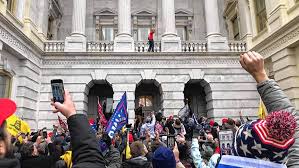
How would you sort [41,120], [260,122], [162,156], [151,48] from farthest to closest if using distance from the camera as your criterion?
1. [151,48]
2. [41,120]
3. [162,156]
4. [260,122]

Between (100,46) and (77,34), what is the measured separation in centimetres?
192

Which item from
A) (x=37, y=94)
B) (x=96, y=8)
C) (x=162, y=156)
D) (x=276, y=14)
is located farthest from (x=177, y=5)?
(x=162, y=156)

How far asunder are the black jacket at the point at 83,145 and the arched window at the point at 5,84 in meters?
16.0

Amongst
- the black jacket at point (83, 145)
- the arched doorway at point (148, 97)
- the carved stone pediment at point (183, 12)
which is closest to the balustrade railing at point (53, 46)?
the arched doorway at point (148, 97)

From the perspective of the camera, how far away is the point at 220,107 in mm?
20109

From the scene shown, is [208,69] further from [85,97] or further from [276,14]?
[85,97]

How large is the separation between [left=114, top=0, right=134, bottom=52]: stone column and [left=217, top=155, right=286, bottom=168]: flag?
62.5 feet

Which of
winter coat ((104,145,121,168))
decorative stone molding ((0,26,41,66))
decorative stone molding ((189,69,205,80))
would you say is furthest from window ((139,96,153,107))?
winter coat ((104,145,121,168))

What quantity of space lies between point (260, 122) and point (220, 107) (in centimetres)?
1880

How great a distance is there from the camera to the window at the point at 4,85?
16.1 metres

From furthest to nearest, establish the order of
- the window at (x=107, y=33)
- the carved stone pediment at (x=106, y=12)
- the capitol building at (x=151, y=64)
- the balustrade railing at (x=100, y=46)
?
the carved stone pediment at (x=106, y=12), the window at (x=107, y=33), the balustrade railing at (x=100, y=46), the capitol building at (x=151, y=64)

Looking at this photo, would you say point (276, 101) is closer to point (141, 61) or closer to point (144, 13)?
point (141, 61)

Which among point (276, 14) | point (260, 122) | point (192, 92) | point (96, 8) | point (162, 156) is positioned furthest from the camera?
point (96, 8)

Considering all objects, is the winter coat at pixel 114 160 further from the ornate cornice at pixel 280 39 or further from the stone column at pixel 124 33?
the stone column at pixel 124 33
